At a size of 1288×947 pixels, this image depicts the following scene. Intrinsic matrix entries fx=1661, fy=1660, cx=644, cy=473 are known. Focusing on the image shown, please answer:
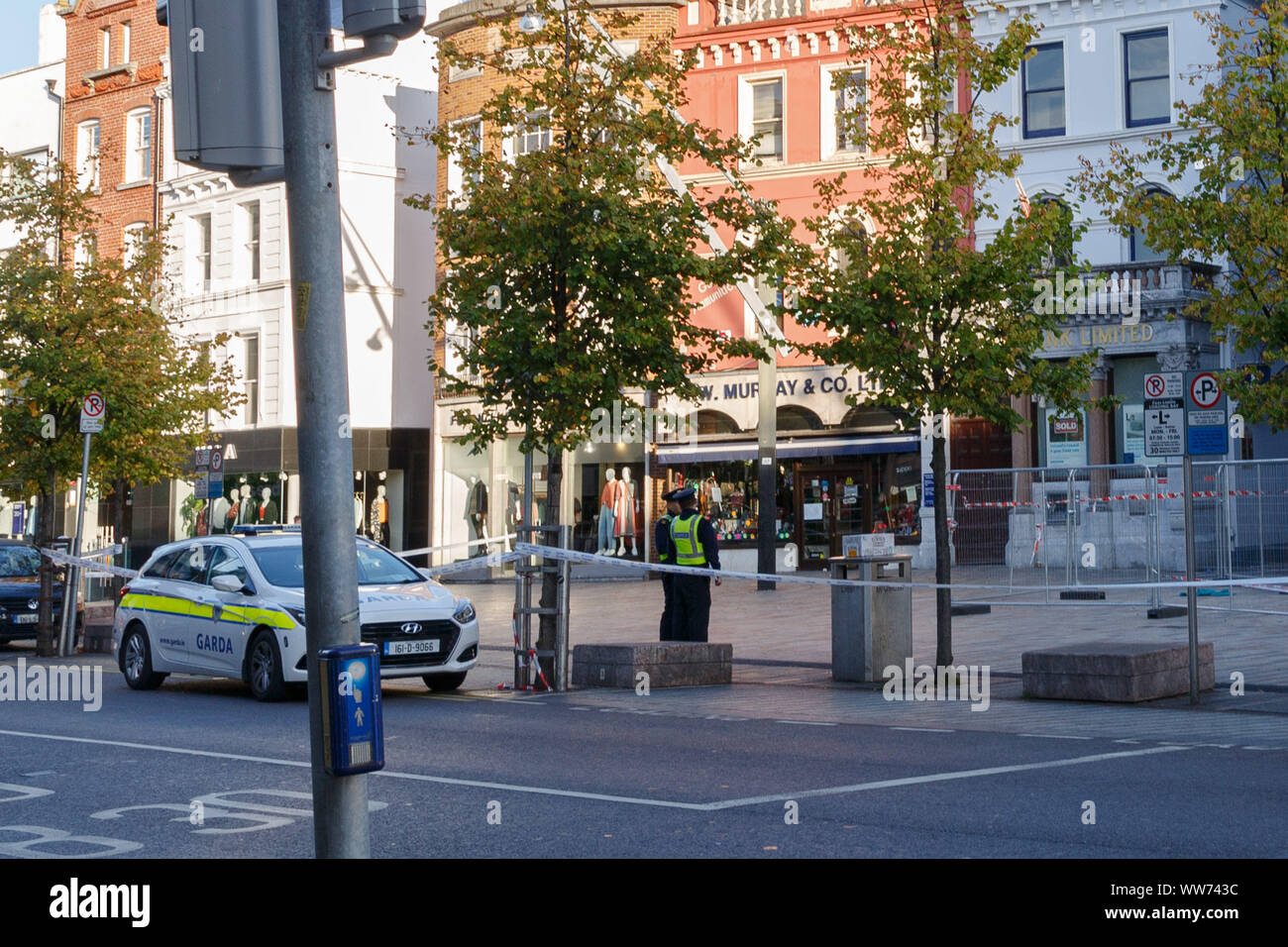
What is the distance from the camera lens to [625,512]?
38.2 m

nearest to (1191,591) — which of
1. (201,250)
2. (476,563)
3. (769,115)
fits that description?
(476,563)

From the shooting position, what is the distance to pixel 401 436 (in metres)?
44.1

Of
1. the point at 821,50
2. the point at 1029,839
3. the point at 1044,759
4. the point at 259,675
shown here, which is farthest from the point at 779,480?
the point at 1029,839

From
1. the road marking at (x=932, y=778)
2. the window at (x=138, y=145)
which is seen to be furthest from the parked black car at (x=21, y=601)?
the window at (x=138, y=145)

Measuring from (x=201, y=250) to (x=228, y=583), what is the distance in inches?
1272

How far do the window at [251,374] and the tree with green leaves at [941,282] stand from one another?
93.9 feet

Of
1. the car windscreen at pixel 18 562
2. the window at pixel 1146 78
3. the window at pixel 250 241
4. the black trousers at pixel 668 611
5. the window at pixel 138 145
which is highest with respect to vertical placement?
the window at pixel 138 145

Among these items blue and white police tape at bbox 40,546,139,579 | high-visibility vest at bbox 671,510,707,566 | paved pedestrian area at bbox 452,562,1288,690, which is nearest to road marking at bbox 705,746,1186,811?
paved pedestrian area at bbox 452,562,1288,690

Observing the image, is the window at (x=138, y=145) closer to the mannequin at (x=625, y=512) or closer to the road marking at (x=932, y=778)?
the mannequin at (x=625, y=512)

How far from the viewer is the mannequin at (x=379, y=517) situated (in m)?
43.1

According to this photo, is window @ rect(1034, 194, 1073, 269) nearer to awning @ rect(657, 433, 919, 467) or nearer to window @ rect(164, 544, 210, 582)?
window @ rect(164, 544, 210, 582)

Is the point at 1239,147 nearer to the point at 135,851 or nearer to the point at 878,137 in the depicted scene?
the point at 878,137

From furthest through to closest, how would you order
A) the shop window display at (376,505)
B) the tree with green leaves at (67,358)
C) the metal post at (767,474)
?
the shop window display at (376,505), the metal post at (767,474), the tree with green leaves at (67,358)
